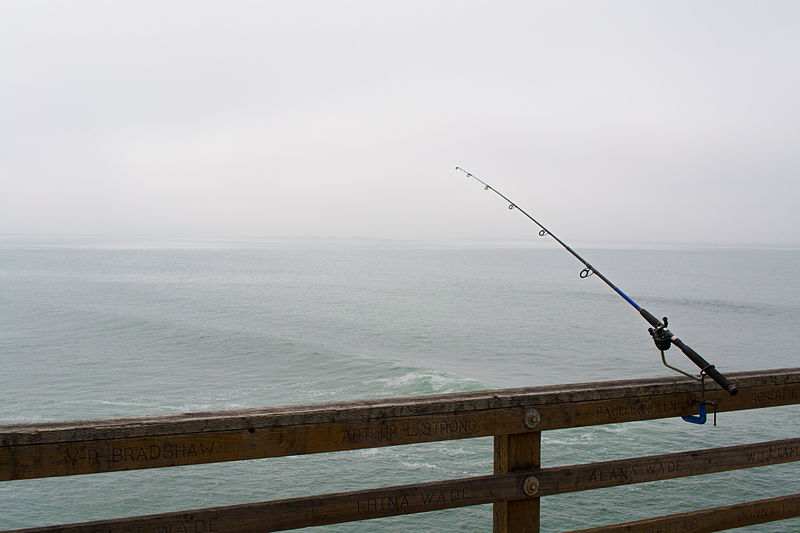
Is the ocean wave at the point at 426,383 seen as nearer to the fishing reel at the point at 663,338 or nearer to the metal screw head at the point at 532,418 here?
the fishing reel at the point at 663,338

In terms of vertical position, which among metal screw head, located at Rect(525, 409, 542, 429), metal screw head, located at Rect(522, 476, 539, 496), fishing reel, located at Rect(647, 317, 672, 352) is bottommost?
metal screw head, located at Rect(522, 476, 539, 496)

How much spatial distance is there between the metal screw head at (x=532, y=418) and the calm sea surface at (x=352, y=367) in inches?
235

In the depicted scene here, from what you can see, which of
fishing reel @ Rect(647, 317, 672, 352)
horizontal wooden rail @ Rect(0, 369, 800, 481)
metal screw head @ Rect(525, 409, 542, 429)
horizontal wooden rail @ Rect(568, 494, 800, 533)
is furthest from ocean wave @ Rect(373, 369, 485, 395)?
metal screw head @ Rect(525, 409, 542, 429)

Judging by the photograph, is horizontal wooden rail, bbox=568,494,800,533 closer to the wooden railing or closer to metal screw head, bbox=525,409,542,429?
the wooden railing

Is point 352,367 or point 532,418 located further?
point 352,367

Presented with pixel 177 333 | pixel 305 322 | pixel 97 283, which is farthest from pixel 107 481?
pixel 97 283

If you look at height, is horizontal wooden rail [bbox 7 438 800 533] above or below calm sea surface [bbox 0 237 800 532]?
above

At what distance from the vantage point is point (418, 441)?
2242mm

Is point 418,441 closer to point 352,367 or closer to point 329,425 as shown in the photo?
point 329,425

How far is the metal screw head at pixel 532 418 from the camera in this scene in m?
2.39

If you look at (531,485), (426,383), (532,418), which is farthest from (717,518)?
(426,383)

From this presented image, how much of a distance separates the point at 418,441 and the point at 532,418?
45cm

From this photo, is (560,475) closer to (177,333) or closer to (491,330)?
(177,333)

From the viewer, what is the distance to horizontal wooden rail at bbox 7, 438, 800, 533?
A: 6.73ft
